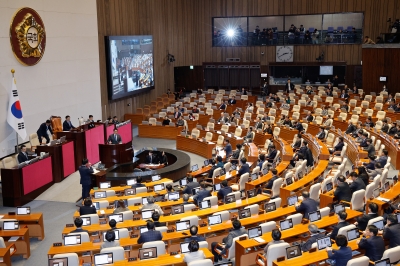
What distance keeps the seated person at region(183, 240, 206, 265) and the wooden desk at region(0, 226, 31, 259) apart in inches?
171

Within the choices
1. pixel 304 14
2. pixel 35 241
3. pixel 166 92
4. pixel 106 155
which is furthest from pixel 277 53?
pixel 35 241

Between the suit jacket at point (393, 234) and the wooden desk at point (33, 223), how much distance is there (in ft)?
25.6

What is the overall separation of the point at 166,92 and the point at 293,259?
86.1ft

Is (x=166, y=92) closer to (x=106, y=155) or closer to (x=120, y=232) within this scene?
(x=106, y=155)

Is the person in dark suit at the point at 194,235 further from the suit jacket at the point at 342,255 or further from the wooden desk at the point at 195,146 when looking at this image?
the wooden desk at the point at 195,146

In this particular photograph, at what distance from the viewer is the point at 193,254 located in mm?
8672

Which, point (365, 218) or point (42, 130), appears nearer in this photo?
point (365, 218)

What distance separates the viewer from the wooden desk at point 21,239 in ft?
36.1

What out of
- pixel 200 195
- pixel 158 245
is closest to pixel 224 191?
pixel 200 195

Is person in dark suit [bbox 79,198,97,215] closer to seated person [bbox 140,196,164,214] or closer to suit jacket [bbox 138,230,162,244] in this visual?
seated person [bbox 140,196,164,214]

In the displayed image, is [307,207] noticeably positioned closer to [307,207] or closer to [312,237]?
[307,207]

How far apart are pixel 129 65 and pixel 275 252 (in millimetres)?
20466

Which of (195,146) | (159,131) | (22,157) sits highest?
(22,157)

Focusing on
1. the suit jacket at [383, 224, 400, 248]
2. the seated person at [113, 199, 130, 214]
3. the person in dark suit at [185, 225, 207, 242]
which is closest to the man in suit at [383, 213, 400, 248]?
the suit jacket at [383, 224, 400, 248]
